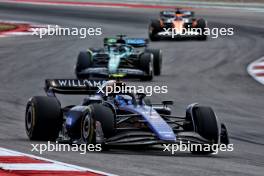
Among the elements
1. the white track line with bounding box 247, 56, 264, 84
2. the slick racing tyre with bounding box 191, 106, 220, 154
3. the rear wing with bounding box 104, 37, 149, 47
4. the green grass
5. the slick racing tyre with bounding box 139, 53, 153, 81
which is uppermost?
the rear wing with bounding box 104, 37, 149, 47

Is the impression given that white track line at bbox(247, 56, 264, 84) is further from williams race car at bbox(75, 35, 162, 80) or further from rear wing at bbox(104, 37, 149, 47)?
rear wing at bbox(104, 37, 149, 47)

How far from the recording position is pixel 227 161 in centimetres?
1202

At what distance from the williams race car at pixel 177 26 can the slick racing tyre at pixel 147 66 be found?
9.15 m

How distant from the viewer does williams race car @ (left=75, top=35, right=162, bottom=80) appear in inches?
942

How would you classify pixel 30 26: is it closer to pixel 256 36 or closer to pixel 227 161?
pixel 256 36

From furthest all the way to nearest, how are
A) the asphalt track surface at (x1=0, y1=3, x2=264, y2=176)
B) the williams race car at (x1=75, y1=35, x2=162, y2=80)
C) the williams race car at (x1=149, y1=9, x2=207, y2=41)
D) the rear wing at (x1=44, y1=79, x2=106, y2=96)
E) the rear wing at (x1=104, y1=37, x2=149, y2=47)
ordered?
the williams race car at (x1=149, y1=9, x2=207, y2=41), the rear wing at (x1=104, y1=37, x2=149, y2=47), the williams race car at (x1=75, y1=35, x2=162, y2=80), the rear wing at (x1=44, y1=79, x2=106, y2=96), the asphalt track surface at (x1=0, y1=3, x2=264, y2=176)

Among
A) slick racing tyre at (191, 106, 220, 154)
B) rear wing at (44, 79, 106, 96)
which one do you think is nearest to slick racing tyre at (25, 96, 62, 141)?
rear wing at (44, 79, 106, 96)

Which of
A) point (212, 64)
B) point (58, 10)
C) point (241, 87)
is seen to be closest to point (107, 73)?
point (241, 87)

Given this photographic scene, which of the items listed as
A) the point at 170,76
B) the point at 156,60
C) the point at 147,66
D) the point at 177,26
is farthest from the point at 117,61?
the point at 177,26

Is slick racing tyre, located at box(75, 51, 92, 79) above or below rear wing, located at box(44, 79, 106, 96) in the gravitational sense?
below

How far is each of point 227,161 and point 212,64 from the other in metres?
16.2

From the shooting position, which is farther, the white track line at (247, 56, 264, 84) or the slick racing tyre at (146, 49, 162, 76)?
the slick racing tyre at (146, 49, 162, 76)

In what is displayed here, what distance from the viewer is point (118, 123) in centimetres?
1305

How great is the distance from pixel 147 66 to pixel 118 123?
11.1 metres
